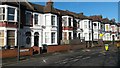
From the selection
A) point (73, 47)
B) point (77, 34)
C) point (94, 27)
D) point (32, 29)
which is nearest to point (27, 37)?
point (32, 29)

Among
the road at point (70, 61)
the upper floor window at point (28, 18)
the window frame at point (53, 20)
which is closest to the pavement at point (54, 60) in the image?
the road at point (70, 61)

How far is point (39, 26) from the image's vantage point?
37531 mm

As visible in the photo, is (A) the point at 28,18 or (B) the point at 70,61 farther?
(A) the point at 28,18

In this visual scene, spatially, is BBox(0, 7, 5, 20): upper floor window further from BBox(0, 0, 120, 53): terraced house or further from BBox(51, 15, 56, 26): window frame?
BBox(51, 15, 56, 26): window frame

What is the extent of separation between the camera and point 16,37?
3061 centimetres

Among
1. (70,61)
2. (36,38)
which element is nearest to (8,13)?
(36,38)

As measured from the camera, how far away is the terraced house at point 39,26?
1156 inches

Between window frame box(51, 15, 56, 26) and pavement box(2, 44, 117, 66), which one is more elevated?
window frame box(51, 15, 56, 26)

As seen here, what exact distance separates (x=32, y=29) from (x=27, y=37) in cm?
176

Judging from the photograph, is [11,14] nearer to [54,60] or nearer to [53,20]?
[54,60]

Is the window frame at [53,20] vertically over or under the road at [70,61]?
over

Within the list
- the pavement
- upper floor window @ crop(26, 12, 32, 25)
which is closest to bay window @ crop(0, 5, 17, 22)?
upper floor window @ crop(26, 12, 32, 25)

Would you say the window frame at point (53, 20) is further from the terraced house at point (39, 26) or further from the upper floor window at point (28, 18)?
the upper floor window at point (28, 18)

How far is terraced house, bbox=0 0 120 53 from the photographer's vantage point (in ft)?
96.4
